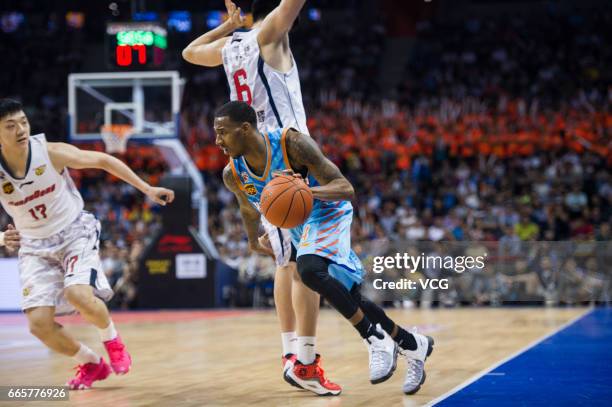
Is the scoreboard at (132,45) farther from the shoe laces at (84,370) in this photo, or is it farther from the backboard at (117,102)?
the shoe laces at (84,370)

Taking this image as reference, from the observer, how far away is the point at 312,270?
15.7ft

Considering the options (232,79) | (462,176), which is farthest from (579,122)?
(232,79)

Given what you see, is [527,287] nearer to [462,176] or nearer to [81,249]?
[462,176]

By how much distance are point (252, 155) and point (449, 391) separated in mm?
1739

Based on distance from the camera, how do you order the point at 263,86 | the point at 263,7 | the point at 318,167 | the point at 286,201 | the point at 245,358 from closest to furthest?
the point at 286,201, the point at 318,167, the point at 263,86, the point at 263,7, the point at 245,358

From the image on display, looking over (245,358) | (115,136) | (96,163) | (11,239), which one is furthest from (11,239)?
(115,136)

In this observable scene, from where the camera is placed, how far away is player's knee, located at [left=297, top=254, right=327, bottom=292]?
4777mm

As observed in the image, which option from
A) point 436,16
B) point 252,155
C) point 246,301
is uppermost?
point 436,16

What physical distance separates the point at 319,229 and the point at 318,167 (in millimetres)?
399

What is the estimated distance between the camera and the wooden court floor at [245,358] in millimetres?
5000

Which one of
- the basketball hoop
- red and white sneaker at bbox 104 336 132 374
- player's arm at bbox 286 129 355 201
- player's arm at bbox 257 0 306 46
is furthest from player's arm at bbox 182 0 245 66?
the basketball hoop

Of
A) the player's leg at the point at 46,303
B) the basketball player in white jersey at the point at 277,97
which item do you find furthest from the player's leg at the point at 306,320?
the player's leg at the point at 46,303

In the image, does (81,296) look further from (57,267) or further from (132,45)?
(132,45)

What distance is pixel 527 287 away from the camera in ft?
48.0
